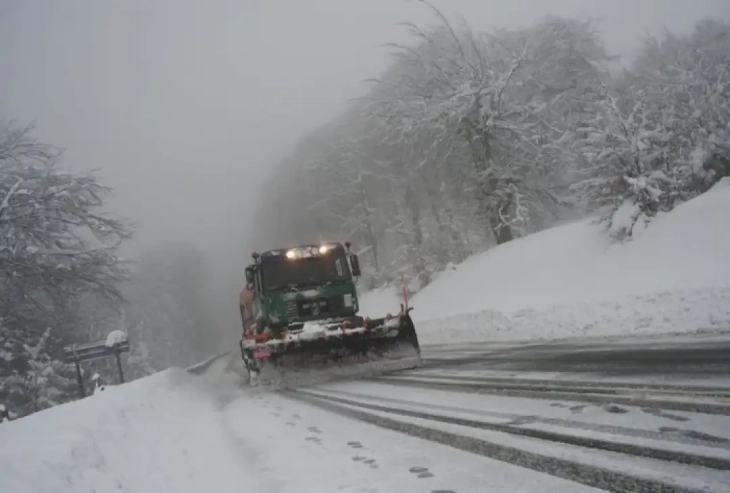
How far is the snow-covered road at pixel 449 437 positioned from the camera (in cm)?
314

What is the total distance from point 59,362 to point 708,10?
4467 cm

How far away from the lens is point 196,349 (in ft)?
273

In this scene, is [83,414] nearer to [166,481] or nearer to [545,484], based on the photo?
[166,481]

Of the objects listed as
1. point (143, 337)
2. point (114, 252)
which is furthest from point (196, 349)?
point (114, 252)

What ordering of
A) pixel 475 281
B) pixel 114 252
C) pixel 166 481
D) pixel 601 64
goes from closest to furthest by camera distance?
1. pixel 166 481
2. pixel 114 252
3. pixel 475 281
4. pixel 601 64

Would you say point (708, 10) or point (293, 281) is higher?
point (708, 10)

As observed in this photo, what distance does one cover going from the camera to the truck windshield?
13.1m

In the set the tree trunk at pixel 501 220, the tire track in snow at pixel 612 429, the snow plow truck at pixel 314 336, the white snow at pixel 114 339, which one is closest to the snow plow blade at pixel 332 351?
the snow plow truck at pixel 314 336

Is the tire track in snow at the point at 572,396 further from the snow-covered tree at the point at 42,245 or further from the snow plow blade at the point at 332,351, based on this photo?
the snow-covered tree at the point at 42,245

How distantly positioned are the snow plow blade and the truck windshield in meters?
1.74

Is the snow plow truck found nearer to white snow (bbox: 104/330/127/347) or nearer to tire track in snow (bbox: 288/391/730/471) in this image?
white snow (bbox: 104/330/127/347)

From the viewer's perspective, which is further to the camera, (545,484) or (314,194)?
(314,194)

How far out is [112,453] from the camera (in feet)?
15.5

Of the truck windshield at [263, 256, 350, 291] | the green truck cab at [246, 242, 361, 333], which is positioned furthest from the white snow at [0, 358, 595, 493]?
the truck windshield at [263, 256, 350, 291]
